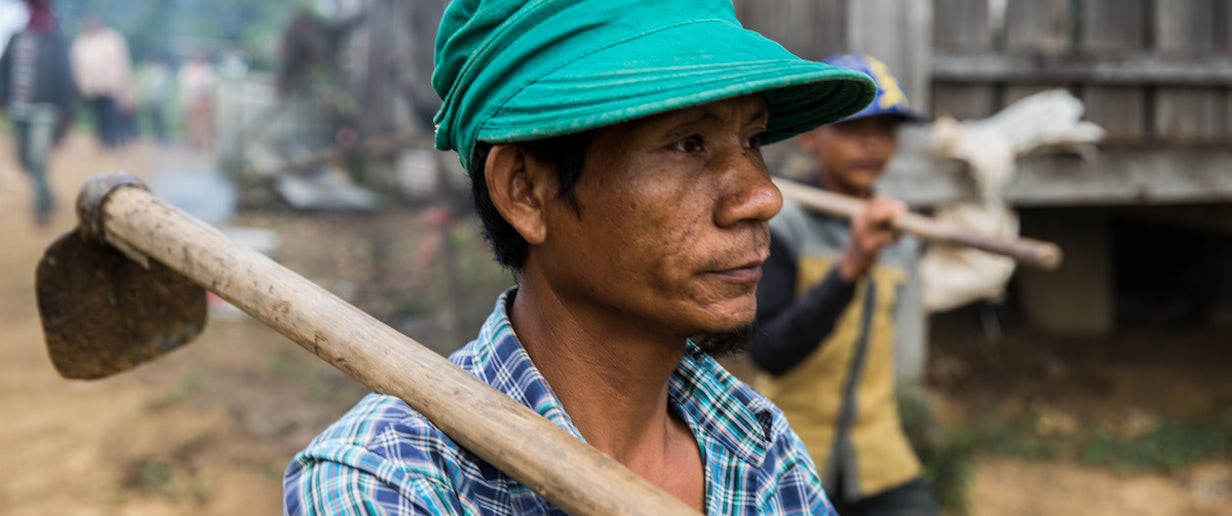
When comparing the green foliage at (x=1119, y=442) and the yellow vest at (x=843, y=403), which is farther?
the green foliage at (x=1119, y=442)

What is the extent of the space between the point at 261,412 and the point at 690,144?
517 cm

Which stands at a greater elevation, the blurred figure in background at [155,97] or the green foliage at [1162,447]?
the blurred figure in background at [155,97]

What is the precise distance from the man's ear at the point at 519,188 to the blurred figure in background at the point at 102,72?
12.3 metres

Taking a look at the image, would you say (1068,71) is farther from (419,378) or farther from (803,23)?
(419,378)

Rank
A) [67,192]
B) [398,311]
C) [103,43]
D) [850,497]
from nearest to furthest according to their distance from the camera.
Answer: [850,497], [398,311], [103,43], [67,192]

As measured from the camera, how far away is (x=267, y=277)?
60.3 inches

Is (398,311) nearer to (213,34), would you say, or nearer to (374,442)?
(374,442)

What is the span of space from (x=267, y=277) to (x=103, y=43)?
1228 centimetres

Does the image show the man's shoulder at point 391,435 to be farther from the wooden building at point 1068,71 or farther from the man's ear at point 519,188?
the wooden building at point 1068,71

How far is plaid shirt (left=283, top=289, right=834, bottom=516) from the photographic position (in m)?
1.19

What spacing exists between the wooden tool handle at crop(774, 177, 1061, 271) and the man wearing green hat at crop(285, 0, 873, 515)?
4.72ft

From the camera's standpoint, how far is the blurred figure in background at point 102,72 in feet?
39.9

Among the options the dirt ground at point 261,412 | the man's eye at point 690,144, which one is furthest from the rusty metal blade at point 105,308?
the dirt ground at point 261,412

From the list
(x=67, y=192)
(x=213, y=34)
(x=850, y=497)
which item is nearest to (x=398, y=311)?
(x=850, y=497)
